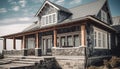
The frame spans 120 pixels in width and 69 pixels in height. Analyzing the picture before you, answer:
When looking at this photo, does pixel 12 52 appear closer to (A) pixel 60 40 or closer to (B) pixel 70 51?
(A) pixel 60 40

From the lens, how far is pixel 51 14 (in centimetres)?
1845

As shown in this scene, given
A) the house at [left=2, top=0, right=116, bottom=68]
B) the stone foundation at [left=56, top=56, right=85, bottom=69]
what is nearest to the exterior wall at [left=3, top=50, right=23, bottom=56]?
the house at [left=2, top=0, right=116, bottom=68]

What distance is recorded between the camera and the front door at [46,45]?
18389 mm

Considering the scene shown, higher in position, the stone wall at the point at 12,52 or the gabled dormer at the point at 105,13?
the gabled dormer at the point at 105,13

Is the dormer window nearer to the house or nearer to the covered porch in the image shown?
the house

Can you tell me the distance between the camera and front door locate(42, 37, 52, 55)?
1839 cm

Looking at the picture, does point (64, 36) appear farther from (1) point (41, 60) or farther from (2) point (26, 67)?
(2) point (26, 67)

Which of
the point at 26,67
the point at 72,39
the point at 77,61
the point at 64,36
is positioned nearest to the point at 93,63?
the point at 77,61

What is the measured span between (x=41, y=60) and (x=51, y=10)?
7583 mm

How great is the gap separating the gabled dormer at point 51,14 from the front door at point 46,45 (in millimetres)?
2029

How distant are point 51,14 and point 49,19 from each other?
0.69 meters

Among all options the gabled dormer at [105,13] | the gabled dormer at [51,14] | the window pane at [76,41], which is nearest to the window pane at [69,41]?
the window pane at [76,41]

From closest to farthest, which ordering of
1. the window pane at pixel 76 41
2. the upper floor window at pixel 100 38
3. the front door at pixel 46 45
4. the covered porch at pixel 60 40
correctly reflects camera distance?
the covered porch at pixel 60 40
the upper floor window at pixel 100 38
the window pane at pixel 76 41
the front door at pixel 46 45

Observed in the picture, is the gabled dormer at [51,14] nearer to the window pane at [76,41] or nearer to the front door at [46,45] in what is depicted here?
the front door at [46,45]
